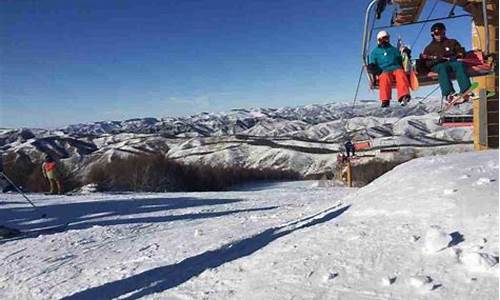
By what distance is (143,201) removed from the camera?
1387 centimetres

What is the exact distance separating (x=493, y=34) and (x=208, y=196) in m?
8.72

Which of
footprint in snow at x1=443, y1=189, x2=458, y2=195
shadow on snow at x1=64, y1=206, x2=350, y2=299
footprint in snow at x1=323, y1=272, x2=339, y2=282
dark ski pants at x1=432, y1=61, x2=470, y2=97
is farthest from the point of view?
dark ski pants at x1=432, y1=61, x2=470, y2=97

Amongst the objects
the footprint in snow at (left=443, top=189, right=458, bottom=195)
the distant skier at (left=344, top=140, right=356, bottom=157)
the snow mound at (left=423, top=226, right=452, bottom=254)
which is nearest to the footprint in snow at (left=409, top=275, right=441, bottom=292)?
the snow mound at (left=423, top=226, right=452, bottom=254)

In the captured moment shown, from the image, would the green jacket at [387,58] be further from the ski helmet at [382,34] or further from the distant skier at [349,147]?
the distant skier at [349,147]

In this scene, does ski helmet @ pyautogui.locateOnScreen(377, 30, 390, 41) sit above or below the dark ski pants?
above

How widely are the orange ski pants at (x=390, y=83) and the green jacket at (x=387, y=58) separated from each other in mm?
95

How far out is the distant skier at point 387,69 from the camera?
9.12 meters

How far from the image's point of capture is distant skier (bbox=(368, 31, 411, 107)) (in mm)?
9117

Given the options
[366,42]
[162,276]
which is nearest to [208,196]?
[366,42]

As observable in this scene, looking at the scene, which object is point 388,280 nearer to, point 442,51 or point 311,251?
point 311,251

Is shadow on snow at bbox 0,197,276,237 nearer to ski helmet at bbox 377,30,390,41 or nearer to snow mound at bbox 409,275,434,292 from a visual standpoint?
ski helmet at bbox 377,30,390,41

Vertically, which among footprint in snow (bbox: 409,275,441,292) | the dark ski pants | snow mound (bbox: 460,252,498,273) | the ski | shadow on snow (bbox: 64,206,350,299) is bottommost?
shadow on snow (bbox: 64,206,350,299)

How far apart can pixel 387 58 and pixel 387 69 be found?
0.20 m

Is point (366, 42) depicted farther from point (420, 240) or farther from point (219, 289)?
point (219, 289)
